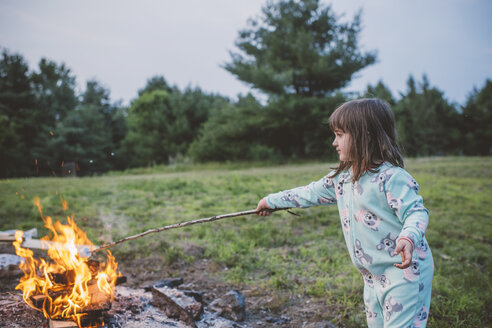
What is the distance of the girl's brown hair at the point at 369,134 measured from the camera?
1.80 metres

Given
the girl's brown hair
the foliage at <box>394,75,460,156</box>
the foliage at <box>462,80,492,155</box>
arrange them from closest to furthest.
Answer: the girl's brown hair, the foliage at <box>394,75,460,156</box>, the foliage at <box>462,80,492,155</box>

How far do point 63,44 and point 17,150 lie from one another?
44.0 feet

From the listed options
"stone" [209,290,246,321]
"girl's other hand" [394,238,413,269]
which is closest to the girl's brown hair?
"girl's other hand" [394,238,413,269]

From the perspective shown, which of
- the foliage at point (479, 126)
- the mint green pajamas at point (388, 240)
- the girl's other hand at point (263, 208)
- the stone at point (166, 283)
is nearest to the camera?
the mint green pajamas at point (388, 240)

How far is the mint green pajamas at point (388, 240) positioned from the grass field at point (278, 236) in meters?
1.07

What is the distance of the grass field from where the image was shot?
3.03 meters

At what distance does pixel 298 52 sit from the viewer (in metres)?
16.2

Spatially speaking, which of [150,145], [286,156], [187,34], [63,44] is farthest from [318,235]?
[150,145]

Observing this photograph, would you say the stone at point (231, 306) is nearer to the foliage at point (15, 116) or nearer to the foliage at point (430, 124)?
the foliage at point (15, 116)

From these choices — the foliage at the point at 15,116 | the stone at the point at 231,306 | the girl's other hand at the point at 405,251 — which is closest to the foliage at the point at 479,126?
the stone at the point at 231,306

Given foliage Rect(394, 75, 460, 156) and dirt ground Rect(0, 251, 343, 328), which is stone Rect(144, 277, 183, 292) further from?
foliage Rect(394, 75, 460, 156)

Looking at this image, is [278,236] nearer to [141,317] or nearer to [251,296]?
[251,296]

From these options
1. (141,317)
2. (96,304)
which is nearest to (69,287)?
(96,304)

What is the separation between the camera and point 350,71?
16391mm
